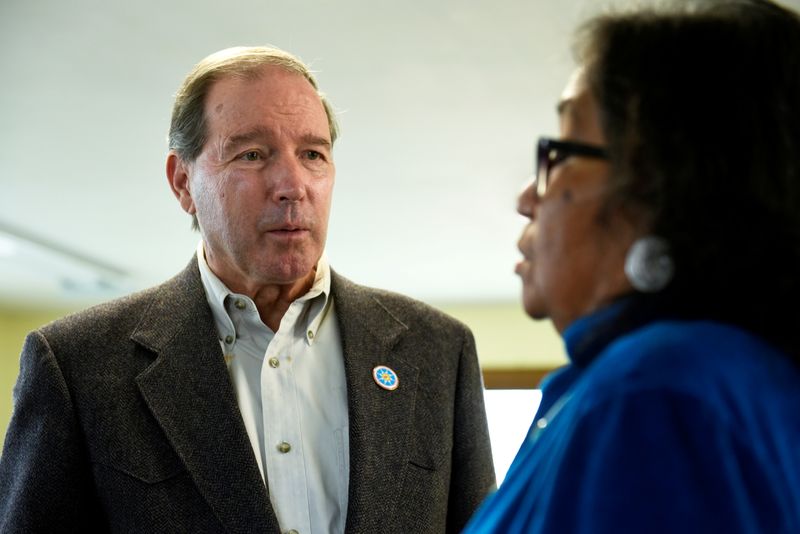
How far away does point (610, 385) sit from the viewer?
23.0 inches

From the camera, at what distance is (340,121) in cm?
401

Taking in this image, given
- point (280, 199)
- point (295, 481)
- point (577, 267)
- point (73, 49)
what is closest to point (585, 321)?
point (577, 267)

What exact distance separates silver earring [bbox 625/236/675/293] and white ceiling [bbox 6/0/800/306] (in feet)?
8.10

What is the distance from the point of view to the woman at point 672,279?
56 centimetres

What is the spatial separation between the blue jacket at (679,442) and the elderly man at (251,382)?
2.68 ft

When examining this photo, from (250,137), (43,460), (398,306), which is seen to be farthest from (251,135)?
(43,460)

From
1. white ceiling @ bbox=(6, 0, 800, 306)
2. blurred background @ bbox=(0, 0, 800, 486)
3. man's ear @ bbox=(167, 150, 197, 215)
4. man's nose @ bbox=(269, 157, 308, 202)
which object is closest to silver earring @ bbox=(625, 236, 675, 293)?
blurred background @ bbox=(0, 0, 800, 486)

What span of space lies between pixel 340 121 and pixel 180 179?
2.32 metres

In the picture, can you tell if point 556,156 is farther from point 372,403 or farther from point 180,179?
point 180,179

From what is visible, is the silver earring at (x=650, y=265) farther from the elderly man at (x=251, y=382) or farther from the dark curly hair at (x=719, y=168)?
the elderly man at (x=251, y=382)

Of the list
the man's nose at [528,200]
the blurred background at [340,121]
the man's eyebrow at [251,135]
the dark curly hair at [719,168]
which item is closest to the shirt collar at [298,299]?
the man's eyebrow at [251,135]

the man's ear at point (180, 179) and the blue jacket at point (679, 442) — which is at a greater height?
the man's ear at point (180, 179)

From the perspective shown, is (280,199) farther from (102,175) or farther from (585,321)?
(102,175)

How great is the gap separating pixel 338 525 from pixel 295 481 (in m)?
0.09
